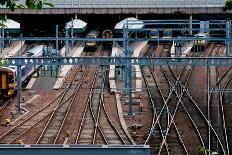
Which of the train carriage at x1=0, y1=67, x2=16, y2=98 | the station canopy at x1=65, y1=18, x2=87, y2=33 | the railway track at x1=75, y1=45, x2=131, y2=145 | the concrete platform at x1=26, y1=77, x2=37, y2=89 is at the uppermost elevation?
the station canopy at x1=65, y1=18, x2=87, y2=33

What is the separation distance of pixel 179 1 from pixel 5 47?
14.7 meters

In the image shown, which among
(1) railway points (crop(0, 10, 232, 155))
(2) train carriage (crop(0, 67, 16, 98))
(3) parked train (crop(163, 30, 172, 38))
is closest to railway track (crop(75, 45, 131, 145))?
(1) railway points (crop(0, 10, 232, 155))

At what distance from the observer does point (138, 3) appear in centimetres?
5266

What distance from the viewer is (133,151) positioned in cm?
1037

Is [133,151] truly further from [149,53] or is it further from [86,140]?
[149,53]

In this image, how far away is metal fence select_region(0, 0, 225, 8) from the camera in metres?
52.1

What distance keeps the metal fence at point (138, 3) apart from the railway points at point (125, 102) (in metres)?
13.2

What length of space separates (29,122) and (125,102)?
5.40m

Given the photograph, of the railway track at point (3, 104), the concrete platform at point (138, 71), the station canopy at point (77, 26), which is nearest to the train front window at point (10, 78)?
the railway track at point (3, 104)

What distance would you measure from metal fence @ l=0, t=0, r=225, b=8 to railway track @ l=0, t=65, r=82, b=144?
21.8 metres

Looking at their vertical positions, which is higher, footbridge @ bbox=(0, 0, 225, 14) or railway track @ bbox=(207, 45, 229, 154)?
footbridge @ bbox=(0, 0, 225, 14)

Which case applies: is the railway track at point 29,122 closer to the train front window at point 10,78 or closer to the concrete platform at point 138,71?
the train front window at point 10,78

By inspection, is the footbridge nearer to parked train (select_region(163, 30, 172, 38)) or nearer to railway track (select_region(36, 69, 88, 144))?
parked train (select_region(163, 30, 172, 38))

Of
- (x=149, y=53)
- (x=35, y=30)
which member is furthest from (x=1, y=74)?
(x=35, y=30)
